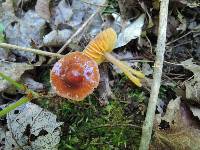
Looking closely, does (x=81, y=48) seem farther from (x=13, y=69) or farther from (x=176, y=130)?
(x=176, y=130)

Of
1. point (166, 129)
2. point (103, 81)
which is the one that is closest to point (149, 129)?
point (166, 129)

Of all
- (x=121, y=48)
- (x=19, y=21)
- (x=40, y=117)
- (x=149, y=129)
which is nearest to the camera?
(x=149, y=129)

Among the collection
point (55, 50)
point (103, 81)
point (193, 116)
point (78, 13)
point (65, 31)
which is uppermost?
point (78, 13)

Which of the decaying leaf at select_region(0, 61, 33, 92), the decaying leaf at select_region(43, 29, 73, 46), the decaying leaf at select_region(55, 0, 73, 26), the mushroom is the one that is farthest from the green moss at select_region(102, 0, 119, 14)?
the decaying leaf at select_region(0, 61, 33, 92)

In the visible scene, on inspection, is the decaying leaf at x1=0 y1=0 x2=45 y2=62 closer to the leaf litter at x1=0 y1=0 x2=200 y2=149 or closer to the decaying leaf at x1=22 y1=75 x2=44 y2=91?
the leaf litter at x1=0 y1=0 x2=200 y2=149

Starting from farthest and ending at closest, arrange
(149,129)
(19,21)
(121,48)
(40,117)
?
(19,21), (121,48), (40,117), (149,129)

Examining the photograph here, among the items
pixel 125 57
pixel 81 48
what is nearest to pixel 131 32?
pixel 125 57

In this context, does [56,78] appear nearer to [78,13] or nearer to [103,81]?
[103,81]

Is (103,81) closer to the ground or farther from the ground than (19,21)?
closer to the ground
